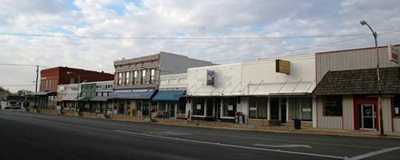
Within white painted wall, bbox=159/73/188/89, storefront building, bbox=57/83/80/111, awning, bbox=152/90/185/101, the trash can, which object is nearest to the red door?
the trash can

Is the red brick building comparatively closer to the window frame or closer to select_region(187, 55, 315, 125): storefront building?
select_region(187, 55, 315, 125): storefront building

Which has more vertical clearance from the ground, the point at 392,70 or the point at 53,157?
the point at 392,70

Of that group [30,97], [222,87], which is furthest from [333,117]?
[30,97]

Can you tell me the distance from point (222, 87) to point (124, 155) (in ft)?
89.8

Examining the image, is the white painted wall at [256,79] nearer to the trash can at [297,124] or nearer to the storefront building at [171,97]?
the storefront building at [171,97]

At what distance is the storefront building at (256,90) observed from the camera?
108 ft

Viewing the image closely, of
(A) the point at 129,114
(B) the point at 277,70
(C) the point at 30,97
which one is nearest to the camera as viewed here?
(B) the point at 277,70

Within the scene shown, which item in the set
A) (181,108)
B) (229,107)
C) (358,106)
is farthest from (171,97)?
A: (358,106)

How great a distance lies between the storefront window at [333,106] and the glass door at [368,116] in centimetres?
161

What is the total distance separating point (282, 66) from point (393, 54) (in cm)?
869

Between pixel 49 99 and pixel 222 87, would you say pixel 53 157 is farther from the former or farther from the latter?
pixel 49 99

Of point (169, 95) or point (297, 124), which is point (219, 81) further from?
point (297, 124)

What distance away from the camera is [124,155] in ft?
41.7

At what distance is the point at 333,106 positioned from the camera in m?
30.5
